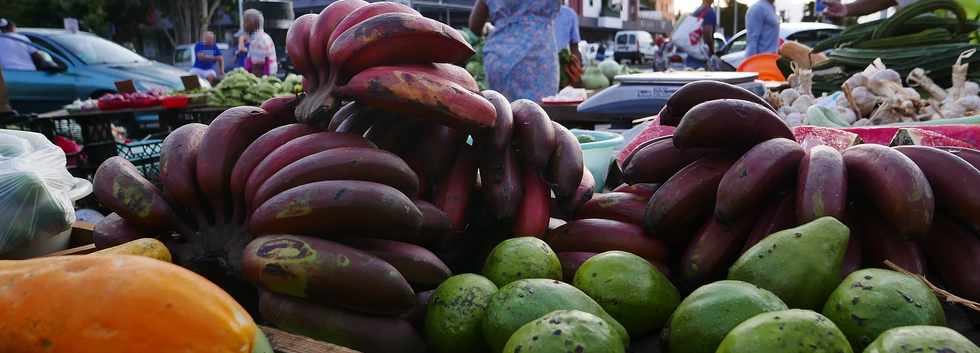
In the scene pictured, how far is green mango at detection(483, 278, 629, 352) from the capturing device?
116 cm

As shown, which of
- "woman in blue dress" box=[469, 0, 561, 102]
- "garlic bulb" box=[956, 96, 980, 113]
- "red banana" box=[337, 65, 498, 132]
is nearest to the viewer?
"red banana" box=[337, 65, 498, 132]

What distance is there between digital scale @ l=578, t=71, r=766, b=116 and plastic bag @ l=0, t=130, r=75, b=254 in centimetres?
290

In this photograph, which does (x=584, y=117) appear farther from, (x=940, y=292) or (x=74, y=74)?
(x=74, y=74)

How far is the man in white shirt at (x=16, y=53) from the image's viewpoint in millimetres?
9984

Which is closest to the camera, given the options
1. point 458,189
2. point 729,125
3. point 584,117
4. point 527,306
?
point 527,306

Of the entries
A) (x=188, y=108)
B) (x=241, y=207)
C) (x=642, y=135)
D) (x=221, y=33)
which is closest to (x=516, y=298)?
(x=241, y=207)

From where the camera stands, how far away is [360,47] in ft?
4.91

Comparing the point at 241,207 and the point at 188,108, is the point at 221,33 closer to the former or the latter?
the point at 188,108

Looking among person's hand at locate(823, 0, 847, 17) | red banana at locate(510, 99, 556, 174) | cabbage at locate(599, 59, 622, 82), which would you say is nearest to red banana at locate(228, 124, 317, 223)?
red banana at locate(510, 99, 556, 174)

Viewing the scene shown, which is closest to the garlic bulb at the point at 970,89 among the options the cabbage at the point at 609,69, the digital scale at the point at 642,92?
the digital scale at the point at 642,92

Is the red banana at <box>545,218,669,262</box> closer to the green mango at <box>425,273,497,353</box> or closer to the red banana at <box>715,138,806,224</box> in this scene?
the red banana at <box>715,138,806,224</box>

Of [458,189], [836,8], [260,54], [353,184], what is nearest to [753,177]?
[458,189]

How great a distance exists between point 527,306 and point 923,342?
23.0 inches

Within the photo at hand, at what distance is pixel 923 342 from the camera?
2.94 ft
